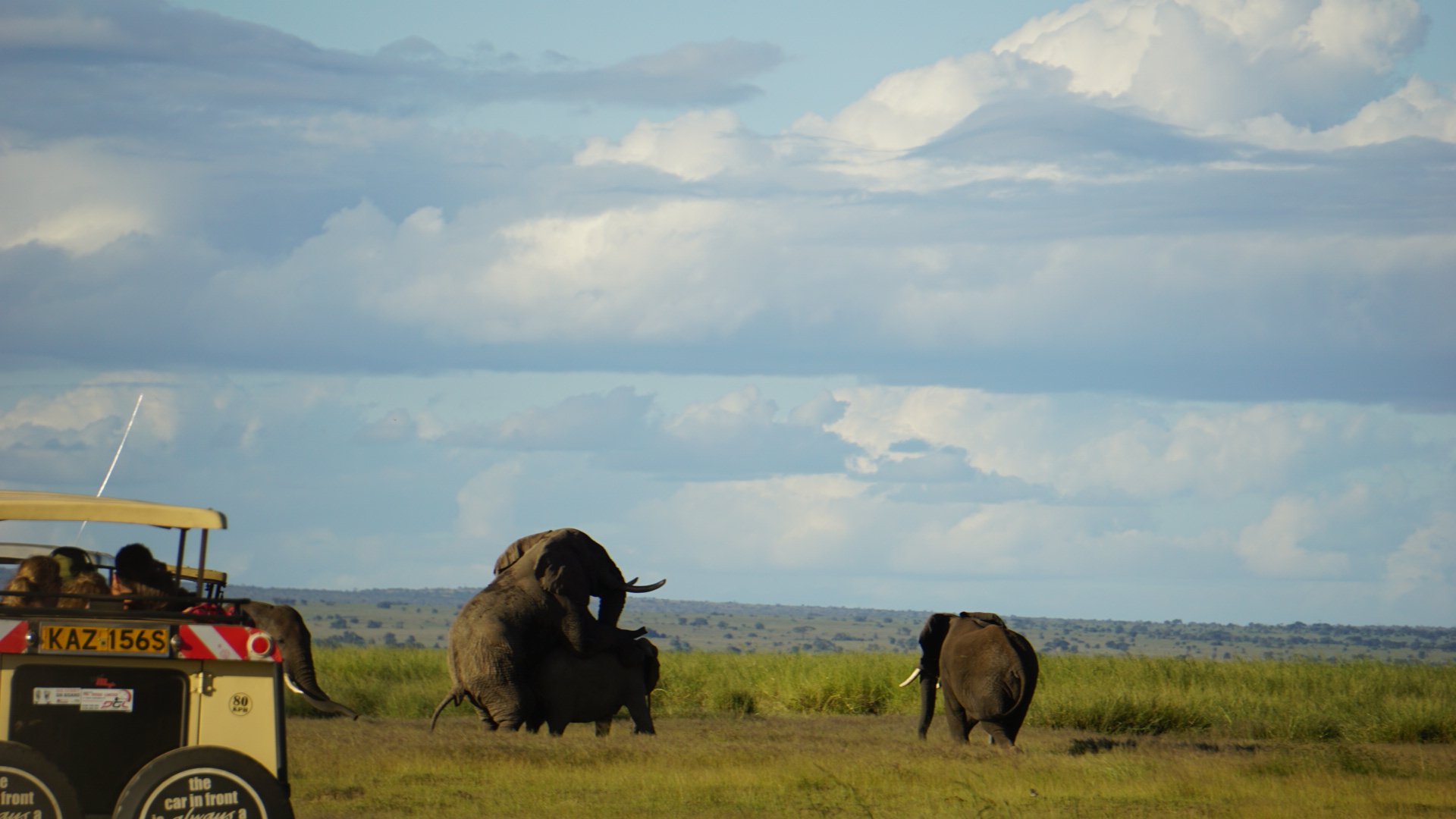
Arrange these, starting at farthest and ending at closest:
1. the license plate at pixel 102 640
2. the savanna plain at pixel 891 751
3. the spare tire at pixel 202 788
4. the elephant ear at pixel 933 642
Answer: the elephant ear at pixel 933 642, the savanna plain at pixel 891 751, the license plate at pixel 102 640, the spare tire at pixel 202 788

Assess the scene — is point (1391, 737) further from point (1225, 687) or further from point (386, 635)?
point (386, 635)

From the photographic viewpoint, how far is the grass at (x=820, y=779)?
11844 mm

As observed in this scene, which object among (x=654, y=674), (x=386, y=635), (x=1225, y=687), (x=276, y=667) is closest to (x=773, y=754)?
(x=654, y=674)

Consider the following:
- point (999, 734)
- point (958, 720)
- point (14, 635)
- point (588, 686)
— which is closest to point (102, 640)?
point (14, 635)

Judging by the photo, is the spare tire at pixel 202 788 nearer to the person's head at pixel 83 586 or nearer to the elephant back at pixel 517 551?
the person's head at pixel 83 586

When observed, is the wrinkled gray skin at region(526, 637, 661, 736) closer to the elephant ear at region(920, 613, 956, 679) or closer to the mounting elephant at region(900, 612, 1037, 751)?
the elephant ear at region(920, 613, 956, 679)

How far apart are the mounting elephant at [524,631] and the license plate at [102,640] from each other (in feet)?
29.1

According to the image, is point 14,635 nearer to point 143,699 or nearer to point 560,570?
point 143,699

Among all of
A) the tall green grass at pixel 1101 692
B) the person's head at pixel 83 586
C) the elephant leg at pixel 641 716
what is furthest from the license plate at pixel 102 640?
the tall green grass at pixel 1101 692

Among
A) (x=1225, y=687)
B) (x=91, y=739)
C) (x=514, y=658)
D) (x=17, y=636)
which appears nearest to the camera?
(x=17, y=636)

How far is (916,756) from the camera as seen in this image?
15195 millimetres

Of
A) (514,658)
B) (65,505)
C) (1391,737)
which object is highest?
(65,505)

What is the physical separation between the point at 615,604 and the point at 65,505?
10.5 metres

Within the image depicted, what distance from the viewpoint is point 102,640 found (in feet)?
24.2
